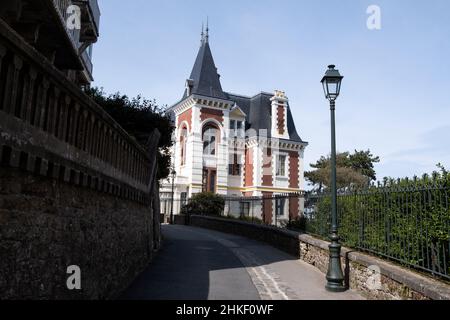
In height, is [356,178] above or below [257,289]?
above

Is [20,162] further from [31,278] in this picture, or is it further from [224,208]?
[224,208]

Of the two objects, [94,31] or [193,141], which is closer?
[94,31]

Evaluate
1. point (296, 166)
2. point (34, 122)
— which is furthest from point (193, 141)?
point (34, 122)

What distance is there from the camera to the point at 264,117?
3938 centimetres

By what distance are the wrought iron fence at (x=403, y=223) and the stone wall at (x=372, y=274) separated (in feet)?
1.10

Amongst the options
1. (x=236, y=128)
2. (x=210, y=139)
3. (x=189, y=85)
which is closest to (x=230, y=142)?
(x=236, y=128)

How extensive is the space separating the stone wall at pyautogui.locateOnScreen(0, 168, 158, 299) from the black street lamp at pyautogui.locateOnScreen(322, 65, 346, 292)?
15.0 ft

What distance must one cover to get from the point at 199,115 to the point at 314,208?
74.1 feet

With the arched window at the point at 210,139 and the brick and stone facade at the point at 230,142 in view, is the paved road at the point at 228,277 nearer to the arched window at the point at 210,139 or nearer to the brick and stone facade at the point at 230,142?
the brick and stone facade at the point at 230,142

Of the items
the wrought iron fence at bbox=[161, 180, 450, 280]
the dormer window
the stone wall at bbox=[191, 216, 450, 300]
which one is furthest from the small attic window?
the wrought iron fence at bbox=[161, 180, 450, 280]

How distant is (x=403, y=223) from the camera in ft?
26.3

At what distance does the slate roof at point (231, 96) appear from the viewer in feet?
120

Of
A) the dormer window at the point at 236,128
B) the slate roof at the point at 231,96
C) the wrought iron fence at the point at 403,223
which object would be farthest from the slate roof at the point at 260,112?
the wrought iron fence at the point at 403,223
